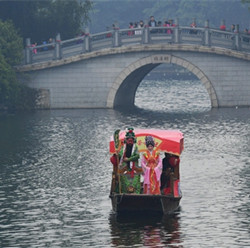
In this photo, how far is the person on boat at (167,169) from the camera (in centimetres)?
3272

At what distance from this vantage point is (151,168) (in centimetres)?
3184

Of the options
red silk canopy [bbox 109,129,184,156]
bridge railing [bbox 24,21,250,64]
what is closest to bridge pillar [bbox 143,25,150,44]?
bridge railing [bbox 24,21,250,64]

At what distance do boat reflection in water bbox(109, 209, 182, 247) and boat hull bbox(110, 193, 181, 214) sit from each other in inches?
10.9

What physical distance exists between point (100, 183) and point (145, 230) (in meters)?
8.08

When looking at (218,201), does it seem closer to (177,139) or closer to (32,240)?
(177,139)

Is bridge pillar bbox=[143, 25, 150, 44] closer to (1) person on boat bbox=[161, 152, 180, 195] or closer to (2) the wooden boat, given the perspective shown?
(1) person on boat bbox=[161, 152, 180, 195]

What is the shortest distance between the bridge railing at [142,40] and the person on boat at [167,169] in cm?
3306

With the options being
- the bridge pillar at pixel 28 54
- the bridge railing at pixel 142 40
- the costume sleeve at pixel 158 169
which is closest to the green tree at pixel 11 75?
the bridge pillar at pixel 28 54

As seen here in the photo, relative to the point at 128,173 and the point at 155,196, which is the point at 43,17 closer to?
the point at 128,173

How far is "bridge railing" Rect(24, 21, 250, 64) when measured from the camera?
65.8 metres

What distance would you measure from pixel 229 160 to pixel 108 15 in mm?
122007

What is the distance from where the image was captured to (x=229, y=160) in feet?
143

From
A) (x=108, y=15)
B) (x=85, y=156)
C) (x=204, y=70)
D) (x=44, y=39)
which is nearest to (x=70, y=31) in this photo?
(x=44, y=39)

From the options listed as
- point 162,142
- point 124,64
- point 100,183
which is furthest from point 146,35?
point 162,142
